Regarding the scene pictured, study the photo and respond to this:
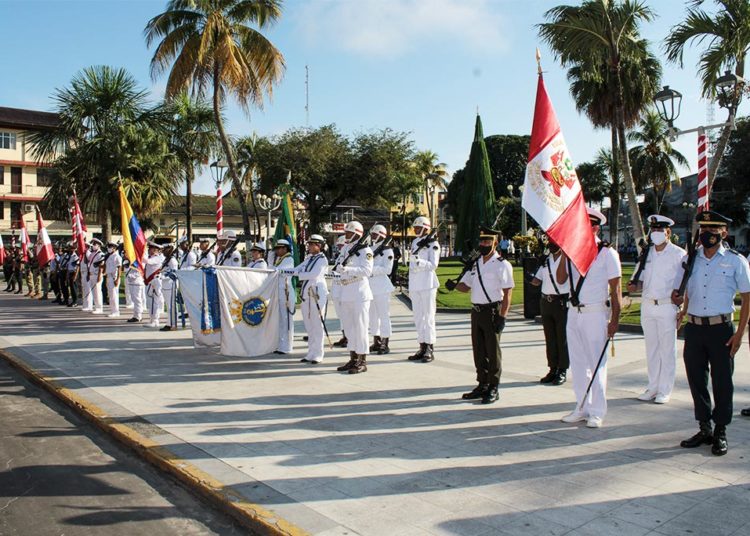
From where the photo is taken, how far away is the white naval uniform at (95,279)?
17.6 metres

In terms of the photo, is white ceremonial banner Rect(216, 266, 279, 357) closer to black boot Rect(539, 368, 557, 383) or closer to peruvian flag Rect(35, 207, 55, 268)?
black boot Rect(539, 368, 557, 383)

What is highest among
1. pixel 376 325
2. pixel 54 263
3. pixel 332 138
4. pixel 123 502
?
pixel 332 138

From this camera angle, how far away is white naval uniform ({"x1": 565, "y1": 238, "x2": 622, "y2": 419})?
20.3 feet

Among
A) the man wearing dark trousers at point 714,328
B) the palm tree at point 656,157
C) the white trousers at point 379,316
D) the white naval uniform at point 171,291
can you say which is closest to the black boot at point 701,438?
the man wearing dark trousers at point 714,328

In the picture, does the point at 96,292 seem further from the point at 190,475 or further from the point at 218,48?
the point at 190,475

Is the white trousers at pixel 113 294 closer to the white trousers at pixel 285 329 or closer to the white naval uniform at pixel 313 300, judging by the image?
the white trousers at pixel 285 329

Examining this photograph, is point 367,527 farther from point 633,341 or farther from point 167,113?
point 167,113

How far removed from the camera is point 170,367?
9523mm

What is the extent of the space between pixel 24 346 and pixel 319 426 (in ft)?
26.2

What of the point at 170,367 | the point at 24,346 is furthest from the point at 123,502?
the point at 24,346

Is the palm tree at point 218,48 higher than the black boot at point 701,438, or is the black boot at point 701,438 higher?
the palm tree at point 218,48

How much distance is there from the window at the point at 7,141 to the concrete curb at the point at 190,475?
172 feet

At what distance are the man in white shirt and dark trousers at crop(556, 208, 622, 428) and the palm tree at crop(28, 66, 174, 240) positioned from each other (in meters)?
18.7

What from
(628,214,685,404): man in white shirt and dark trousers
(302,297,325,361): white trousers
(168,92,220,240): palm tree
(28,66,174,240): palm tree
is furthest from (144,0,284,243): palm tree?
(628,214,685,404): man in white shirt and dark trousers
